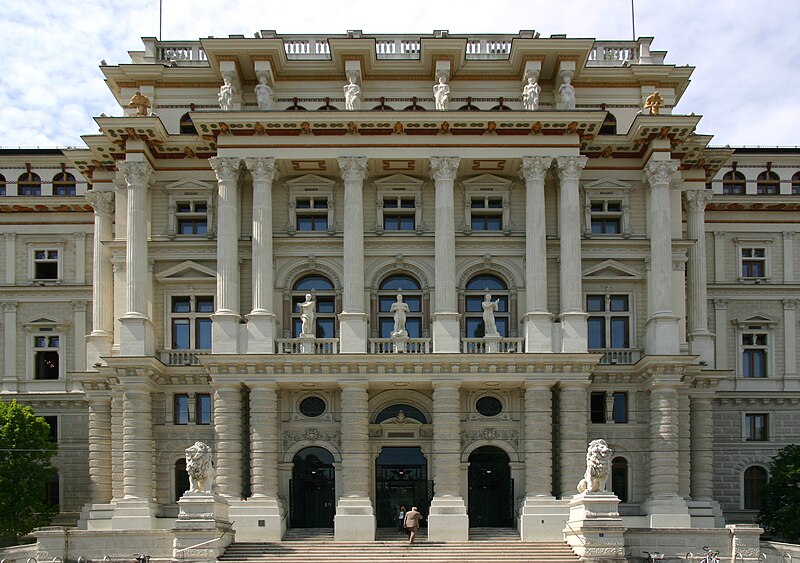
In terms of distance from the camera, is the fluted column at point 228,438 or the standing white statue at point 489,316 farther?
the standing white statue at point 489,316

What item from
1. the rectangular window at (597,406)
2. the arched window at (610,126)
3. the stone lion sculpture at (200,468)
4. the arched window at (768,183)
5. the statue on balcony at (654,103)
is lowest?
the stone lion sculpture at (200,468)

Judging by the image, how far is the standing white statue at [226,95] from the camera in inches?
2106

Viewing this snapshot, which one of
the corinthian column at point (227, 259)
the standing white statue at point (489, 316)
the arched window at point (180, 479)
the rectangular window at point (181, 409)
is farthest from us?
the rectangular window at point (181, 409)

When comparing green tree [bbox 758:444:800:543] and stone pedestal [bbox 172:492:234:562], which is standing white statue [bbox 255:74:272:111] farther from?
green tree [bbox 758:444:800:543]

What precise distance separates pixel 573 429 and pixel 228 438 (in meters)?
14.8

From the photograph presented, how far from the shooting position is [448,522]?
4919 centimetres

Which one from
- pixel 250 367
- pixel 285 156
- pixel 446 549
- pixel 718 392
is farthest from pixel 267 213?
pixel 718 392

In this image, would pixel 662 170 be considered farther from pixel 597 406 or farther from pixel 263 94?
pixel 263 94

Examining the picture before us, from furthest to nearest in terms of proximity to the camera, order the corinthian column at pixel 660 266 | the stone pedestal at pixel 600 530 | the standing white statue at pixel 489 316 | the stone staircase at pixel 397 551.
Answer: the corinthian column at pixel 660 266 → the standing white statue at pixel 489 316 → the stone staircase at pixel 397 551 → the stone pedestal at pixel 600 530

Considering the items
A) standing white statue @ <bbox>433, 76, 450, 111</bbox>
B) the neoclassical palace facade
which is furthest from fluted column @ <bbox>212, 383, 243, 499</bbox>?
standing white statue @ <bbox>433, 76, 450, 111</bbox>

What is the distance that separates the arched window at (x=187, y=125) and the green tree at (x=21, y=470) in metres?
14.8

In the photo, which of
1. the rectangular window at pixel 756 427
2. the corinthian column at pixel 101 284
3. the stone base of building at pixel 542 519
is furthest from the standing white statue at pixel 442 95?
the rectangular window at pixel 756 427

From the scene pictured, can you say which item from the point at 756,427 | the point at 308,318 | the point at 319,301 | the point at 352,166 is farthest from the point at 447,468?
the point at 756,427

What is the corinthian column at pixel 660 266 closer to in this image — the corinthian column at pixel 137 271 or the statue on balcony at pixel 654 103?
the statue on balcony at pixel 654 103
